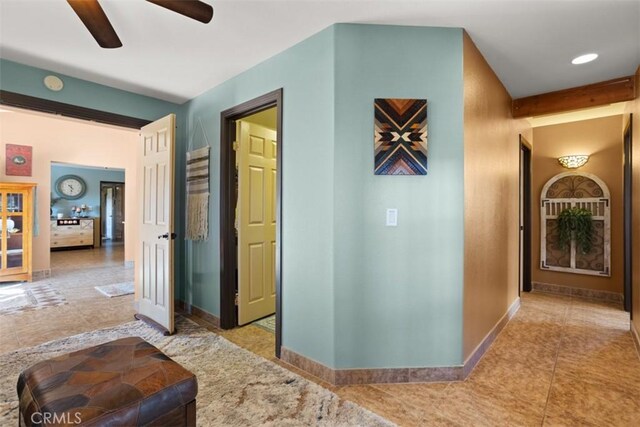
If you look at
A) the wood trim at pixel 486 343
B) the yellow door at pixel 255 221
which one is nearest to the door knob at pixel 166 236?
the yellow door at pixel 255 221

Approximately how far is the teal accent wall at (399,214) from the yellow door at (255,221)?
1.34 metres

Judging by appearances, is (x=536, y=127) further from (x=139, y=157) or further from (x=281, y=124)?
(x=139, y=157)

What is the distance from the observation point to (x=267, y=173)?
343cm

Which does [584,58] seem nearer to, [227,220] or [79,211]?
[227,220]

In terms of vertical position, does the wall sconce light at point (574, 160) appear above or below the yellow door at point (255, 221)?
above

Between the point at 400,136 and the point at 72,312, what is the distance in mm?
3981

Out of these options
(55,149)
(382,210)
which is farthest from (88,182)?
(382,210)

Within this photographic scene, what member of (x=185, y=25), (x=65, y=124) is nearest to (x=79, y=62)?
(x=185, y=25)

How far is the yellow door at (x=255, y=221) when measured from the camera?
316 cm

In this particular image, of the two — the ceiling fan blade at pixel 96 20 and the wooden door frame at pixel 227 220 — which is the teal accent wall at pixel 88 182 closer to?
the wooden door frame at pixel 227 220

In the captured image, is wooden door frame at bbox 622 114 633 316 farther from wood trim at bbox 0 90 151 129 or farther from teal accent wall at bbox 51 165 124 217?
teal accent wall at bbox 51 165 124 217

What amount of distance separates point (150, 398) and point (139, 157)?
3.05 meters

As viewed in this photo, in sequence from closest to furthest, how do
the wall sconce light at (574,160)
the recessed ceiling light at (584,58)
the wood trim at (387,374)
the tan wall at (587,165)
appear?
the wood trim at (387,374) < the recessed ceiling light at (584,58) < the tan wall at (587,165) < the wall sconce light at (574,160)

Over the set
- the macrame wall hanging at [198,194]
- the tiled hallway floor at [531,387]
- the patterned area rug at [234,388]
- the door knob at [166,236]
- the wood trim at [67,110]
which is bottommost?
the tiled hallway floor at [531,387]
